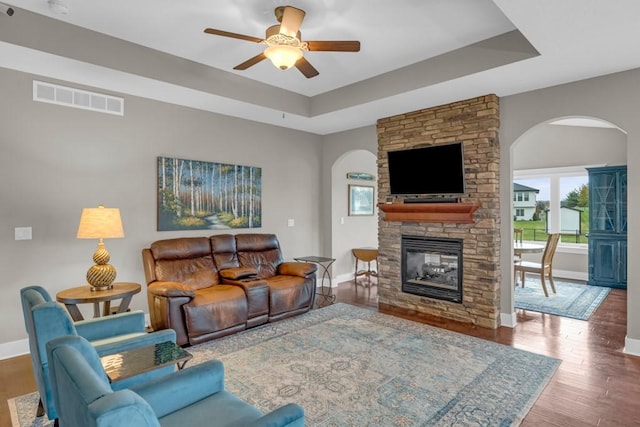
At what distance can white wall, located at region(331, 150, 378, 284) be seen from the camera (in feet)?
21.2

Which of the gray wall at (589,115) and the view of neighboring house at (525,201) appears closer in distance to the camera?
the gray wall at (589,115)

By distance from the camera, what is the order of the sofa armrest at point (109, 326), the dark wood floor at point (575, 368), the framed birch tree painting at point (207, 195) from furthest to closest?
the framed birch tree painting at point (207, 195) → the sofa armrest at point (109, 326) → the dark wood floor at point (575, 368)

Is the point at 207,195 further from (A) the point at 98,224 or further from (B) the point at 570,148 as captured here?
(B) the point at 570,148

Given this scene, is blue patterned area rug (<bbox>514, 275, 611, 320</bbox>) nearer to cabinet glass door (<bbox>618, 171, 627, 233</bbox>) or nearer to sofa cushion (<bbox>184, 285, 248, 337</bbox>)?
cabinet glass door (<bbox>618, 171, 627, 233</bbox>)

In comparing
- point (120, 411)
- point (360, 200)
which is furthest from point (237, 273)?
point (120, 411)

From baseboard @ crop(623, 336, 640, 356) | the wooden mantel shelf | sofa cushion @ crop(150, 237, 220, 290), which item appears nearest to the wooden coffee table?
sofa cushion @ crop(150, 237, 220, 290)

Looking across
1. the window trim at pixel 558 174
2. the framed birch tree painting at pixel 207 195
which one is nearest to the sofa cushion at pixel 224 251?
the framed birch tree painting at pixel 207 195

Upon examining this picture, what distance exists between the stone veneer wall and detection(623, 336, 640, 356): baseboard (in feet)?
3.81

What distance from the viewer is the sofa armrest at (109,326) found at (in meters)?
2.57

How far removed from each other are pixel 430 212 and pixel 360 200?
7.97 feet

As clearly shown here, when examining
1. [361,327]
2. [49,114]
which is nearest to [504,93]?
[361,327]

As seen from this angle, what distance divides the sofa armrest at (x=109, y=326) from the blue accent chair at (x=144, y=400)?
116cm

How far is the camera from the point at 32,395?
2.72 metres

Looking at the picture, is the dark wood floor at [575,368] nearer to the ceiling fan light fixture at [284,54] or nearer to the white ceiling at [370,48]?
the white ceiling at [370,48]
